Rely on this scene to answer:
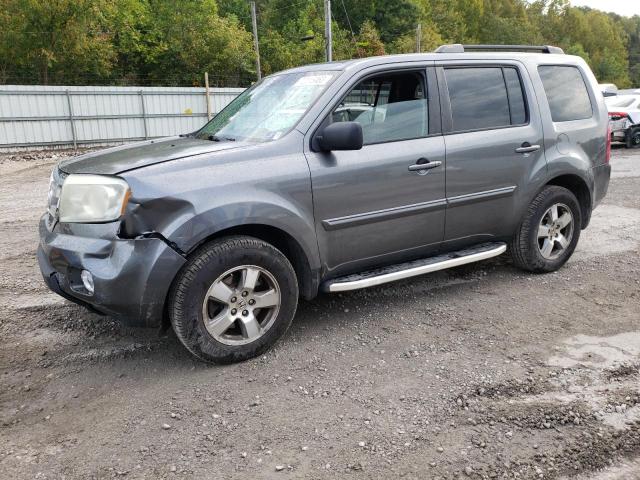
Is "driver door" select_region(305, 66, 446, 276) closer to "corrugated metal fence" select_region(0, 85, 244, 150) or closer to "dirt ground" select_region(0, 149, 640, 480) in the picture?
"dirt ground" select_region(0, 149, 640, 480)

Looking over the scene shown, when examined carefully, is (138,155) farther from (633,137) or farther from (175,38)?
(175,38)

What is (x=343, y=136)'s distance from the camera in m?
3.58

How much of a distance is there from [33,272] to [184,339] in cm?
271

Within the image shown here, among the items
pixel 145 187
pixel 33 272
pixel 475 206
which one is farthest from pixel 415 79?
pixel 33 272

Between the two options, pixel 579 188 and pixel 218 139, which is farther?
pixel 579 188

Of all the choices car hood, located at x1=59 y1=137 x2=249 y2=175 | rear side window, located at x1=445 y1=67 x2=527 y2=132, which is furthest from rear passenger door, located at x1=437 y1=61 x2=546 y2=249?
car hood, located at x1=59 y1=137 x2=249 y2=175

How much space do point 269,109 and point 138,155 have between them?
39.6 inches

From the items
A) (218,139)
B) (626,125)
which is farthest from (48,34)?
(218,139)

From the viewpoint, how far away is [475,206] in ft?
14.6

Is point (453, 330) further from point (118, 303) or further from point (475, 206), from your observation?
point (118, 303)

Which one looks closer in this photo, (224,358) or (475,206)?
(224,358)

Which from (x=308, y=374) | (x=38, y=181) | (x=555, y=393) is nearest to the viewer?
(x=555, y=393)

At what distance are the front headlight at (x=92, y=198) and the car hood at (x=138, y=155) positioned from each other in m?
0.08

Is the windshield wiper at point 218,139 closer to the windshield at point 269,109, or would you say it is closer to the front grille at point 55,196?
the windshield at point 269,109
